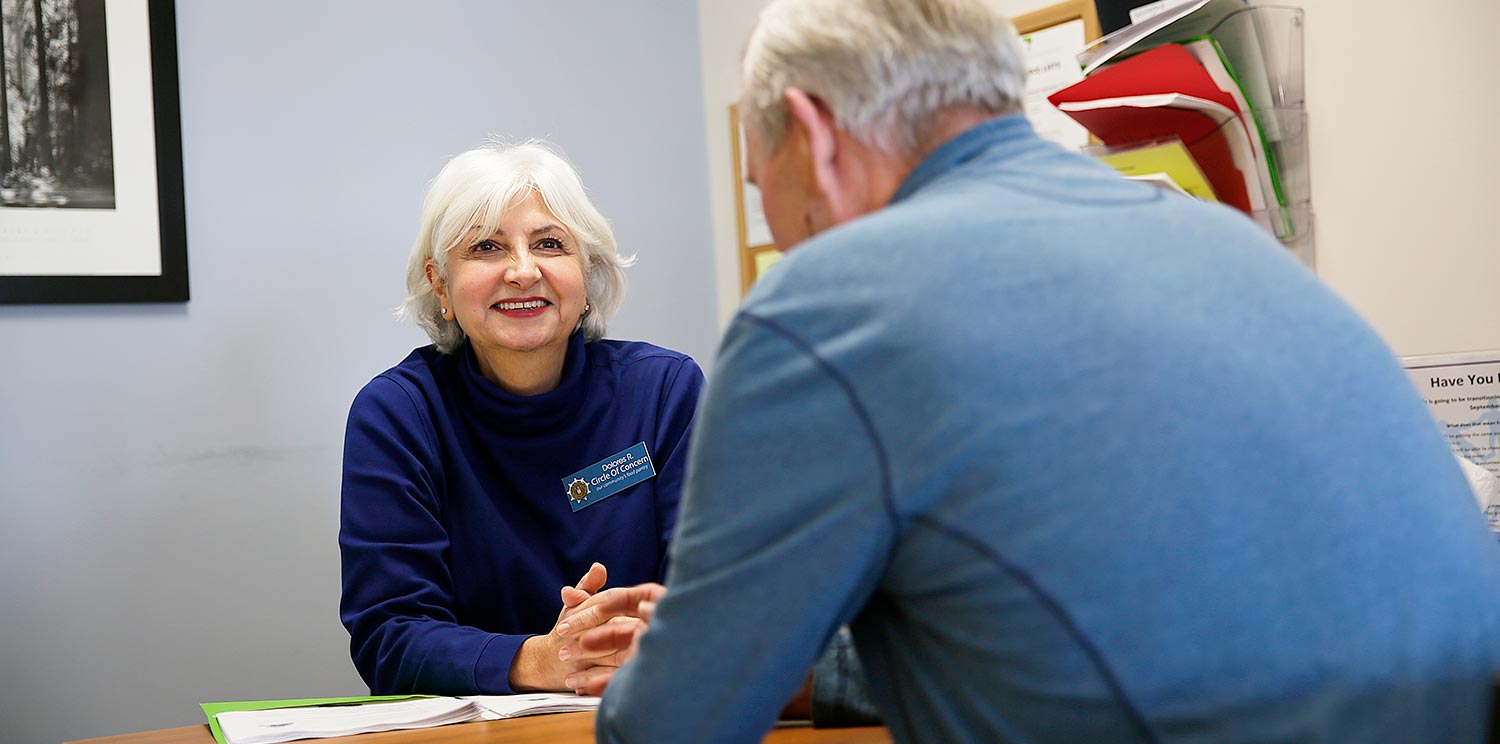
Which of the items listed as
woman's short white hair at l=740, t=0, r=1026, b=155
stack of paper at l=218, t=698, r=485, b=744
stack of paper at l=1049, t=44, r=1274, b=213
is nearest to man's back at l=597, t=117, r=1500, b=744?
woman's short white hair at l=740, t=0, r=1026, b=155

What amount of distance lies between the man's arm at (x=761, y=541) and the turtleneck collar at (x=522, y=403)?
1266 millimetres

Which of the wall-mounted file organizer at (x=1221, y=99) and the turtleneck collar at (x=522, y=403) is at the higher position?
the wall-mounted file organizer at (x=1221, y=99)

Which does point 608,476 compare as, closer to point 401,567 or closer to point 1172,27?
point 401,567

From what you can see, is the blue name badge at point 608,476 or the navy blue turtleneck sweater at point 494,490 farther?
the blue name badge at point 608,476

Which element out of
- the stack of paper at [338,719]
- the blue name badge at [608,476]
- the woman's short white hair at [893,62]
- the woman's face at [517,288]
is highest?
the woman's short white hair at [893,62]

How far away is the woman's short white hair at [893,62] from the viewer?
0.86 metres

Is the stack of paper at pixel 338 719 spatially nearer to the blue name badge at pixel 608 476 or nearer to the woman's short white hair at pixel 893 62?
the blue name badge at pixel 608 476

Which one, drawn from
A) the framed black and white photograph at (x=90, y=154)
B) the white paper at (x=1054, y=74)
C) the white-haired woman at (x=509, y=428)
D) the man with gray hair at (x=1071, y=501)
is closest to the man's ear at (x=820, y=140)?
the man with gray hair at (x=1071, y=501)

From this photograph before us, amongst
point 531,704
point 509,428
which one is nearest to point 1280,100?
point 509,428

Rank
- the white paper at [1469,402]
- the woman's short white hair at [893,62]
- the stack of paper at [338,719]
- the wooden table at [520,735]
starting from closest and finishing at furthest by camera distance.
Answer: the woman's short white hair at [893,62], the wooden table at [520,735], the stack of paper at [338,719], the white paper at [1469,402]

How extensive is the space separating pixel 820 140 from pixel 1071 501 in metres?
0.34

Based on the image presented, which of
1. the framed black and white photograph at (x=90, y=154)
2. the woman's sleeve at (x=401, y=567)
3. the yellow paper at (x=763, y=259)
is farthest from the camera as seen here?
the yellow paper at (x=763, y=259)

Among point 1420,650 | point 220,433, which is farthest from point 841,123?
point 220,433

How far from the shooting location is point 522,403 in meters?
2.01
